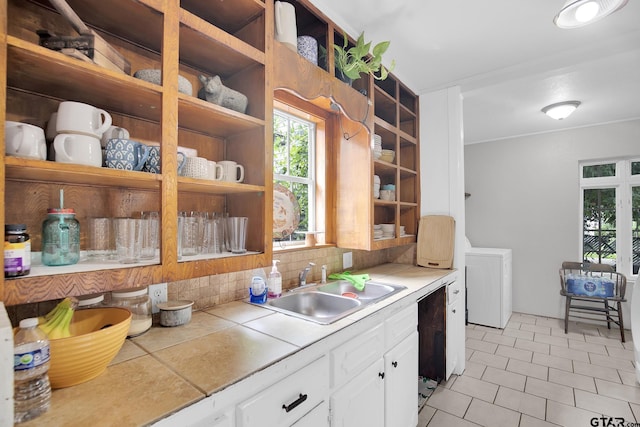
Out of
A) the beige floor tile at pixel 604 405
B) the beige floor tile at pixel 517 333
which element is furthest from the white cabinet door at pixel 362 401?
the beige floor tile at pixel 517 333

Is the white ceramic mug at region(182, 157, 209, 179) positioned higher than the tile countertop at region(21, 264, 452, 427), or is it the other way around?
the white ceramic mug at region(182, 157, 209, 179)

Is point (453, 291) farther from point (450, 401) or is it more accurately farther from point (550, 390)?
point (550, 390)

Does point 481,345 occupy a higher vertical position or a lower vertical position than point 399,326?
lower

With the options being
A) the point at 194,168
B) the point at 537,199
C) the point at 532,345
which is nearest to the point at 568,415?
the point at 532,345

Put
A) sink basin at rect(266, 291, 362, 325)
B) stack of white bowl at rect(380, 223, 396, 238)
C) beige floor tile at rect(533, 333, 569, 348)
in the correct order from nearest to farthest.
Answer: sink basin at rect(266, 291, 362, 325)
stack of white bowl at rect(380, 223, 396, 238)
beige floor tile at rect(533, 333, 569, 348)

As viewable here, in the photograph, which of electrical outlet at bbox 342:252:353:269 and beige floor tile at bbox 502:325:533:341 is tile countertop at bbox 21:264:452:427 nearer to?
electrical outlet at bbox 342:252:353:269

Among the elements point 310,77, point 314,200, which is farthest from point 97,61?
point 314,200

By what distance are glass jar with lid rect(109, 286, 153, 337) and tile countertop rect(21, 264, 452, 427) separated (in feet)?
0.11

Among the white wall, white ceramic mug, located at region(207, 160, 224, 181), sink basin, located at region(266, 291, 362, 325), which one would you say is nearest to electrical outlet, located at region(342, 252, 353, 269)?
sink basin, located at region(266, 291, 362, 325)

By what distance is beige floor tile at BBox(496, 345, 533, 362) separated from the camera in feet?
9.90

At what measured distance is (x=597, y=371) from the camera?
107 inches

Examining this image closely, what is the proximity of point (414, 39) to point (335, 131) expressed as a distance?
2.60 ft

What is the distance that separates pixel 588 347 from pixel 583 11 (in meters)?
3.24

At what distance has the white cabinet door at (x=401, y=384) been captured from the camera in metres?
1.61
